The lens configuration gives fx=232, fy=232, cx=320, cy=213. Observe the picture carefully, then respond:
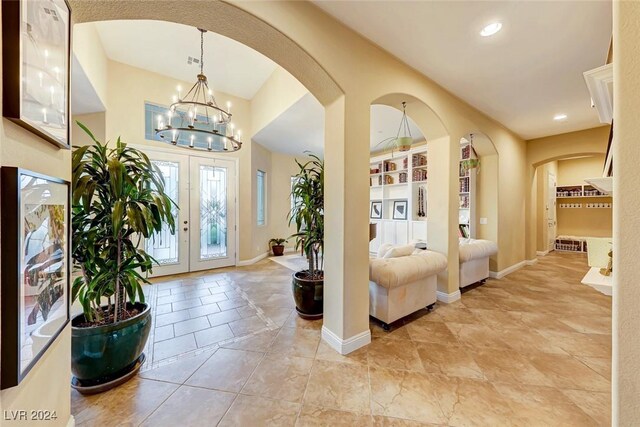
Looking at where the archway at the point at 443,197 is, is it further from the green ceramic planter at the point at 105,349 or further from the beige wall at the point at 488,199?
the green ceramic planter at the point at 105,349

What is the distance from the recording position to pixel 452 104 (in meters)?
3.36

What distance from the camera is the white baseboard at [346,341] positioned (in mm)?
2162

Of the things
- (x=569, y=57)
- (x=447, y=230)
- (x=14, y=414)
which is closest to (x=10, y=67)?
(x=14, y=414)

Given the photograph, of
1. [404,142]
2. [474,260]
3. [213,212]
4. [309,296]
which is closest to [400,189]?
[474,260]

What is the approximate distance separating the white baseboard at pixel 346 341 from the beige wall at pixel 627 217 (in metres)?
1.61

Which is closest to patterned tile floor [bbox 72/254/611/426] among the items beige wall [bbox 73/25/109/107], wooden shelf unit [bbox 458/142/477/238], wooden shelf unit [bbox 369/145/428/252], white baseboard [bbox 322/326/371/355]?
white baseboard [bbox 322/326/371/355]

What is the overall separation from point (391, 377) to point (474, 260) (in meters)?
2.92

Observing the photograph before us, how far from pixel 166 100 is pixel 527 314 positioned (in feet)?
22.3

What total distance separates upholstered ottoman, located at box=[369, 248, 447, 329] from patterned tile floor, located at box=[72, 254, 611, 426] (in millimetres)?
195

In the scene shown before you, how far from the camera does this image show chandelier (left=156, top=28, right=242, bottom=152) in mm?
3016

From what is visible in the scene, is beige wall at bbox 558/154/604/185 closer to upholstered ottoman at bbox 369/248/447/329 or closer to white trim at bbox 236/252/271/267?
upholstered ottoman at bbox 369/248/447/329

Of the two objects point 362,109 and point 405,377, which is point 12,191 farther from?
point 405,377

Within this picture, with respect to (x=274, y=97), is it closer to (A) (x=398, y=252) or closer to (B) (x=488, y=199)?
(A) (x=398, y=252)

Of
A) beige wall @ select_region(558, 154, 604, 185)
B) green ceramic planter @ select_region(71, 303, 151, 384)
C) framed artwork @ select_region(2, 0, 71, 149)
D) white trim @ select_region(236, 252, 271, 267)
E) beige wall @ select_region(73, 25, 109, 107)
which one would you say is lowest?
white trim @ select_region(236, 252, 271, 267)
